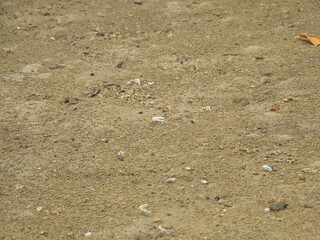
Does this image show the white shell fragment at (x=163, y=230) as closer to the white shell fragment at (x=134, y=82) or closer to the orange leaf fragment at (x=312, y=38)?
the white shell fragment at (x=134, y=82)

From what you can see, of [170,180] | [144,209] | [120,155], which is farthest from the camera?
[120,155]

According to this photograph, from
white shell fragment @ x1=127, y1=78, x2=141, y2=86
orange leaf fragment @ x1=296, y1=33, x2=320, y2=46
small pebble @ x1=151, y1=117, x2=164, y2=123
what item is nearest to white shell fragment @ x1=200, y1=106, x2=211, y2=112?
small pebble @ x1=151, y1=117, x2=164, y2=123

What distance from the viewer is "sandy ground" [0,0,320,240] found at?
3.49m

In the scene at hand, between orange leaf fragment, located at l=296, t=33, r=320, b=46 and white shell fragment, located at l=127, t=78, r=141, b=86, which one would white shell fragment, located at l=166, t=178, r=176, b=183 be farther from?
orange leaf fragment, located at l=296, t=33, r=320, b=46

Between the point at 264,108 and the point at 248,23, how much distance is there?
5.34ft

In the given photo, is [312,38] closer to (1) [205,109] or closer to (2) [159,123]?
(1) [205,109]

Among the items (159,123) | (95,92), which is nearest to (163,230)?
(159,123)

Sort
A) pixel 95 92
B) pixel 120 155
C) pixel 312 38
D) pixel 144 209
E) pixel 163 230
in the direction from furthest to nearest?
pixel 312 38 < pixel 95 92 < pixel 120 155 < pixel 144 209 < pixel 163 230

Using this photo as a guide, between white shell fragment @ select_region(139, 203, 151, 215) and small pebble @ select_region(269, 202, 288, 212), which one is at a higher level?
small pebble @ select_region(269, 202, 288, 212)

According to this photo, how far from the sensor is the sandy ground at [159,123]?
11.4 ft

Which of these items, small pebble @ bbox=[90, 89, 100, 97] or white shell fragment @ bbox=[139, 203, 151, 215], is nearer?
white shell fragment @ bbox=[139, 203, 151, 215]

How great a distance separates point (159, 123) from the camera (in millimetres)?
4438

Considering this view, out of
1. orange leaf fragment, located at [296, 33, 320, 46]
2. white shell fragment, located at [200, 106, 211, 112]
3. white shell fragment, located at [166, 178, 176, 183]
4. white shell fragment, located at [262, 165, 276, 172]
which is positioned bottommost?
white shell fragment, located at [166, 178, 176, 183]

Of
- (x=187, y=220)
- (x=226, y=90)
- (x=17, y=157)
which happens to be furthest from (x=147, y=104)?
(x=187, y=220)
